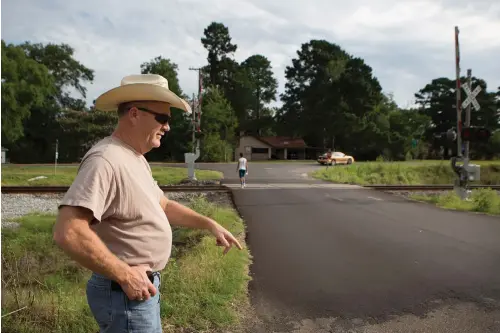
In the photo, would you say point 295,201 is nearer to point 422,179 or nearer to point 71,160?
point 422,179

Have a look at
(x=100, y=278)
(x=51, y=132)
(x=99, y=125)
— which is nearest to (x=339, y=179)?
(x=100, y=278)

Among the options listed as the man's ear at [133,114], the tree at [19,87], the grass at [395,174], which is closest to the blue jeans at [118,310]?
the man's ear at [133,114]

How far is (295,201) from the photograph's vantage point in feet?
44.5

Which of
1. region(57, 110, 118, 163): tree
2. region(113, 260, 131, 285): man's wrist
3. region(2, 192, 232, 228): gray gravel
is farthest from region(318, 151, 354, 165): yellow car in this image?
region(113, 260, 131, 285): man's wrist

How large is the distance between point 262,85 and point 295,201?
7538 cm

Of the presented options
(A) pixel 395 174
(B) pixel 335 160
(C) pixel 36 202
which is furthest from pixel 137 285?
(B) pixel 335 160

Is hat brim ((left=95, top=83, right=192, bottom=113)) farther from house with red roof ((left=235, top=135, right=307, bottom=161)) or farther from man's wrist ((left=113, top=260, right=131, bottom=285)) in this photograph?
house with red roof ((left=235, top=135, right=307, bottom=161))

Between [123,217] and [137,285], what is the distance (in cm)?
32

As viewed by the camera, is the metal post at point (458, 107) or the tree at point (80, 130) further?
the tree at point (80, 130)

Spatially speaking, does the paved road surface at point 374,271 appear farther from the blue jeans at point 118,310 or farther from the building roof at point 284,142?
the building roof at point 284,142

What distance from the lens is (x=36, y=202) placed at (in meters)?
13.7

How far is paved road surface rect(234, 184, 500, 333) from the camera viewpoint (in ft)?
13.8

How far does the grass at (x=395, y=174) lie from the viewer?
84.9 ft

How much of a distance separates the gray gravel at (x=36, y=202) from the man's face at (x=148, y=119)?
963 centimetres
